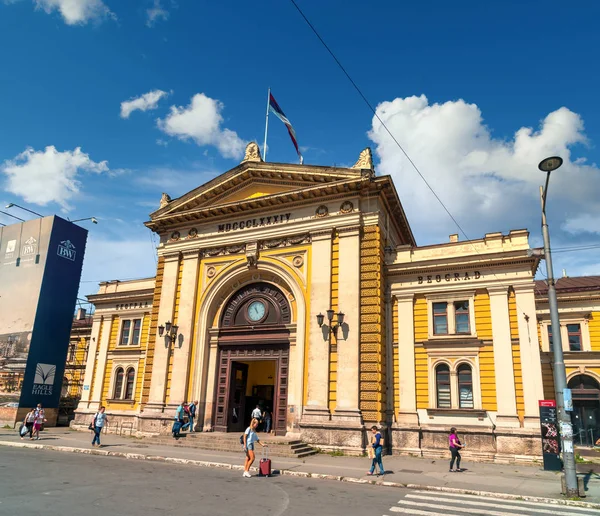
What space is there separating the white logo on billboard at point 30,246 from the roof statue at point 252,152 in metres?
16.1

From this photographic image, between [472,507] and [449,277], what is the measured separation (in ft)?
42.7

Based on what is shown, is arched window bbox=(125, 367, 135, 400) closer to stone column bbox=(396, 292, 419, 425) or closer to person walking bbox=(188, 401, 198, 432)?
person walking bbox=(188, 401, 198, 432)

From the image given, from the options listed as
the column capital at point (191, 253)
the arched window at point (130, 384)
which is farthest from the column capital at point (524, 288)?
the arched window at point (130, 384)

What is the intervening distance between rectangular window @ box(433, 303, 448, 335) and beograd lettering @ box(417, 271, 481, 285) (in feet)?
3.96

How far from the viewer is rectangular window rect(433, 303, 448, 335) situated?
22.6 metres

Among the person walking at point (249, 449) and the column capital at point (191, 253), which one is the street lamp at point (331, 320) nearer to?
the person walking at point (249, 449)

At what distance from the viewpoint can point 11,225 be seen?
111 ft

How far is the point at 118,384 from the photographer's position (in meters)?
30.9

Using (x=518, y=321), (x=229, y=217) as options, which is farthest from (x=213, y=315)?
(x=518, y=321)

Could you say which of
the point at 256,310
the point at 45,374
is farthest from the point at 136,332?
the point at 256,310

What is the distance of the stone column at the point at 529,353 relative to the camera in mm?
19453

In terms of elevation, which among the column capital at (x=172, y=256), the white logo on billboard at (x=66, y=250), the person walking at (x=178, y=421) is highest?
the white logo on billboard at (x=66, y=250)

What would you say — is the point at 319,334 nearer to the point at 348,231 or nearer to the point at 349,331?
the point at 349,331

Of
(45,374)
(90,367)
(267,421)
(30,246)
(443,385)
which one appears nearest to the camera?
(443,385)
